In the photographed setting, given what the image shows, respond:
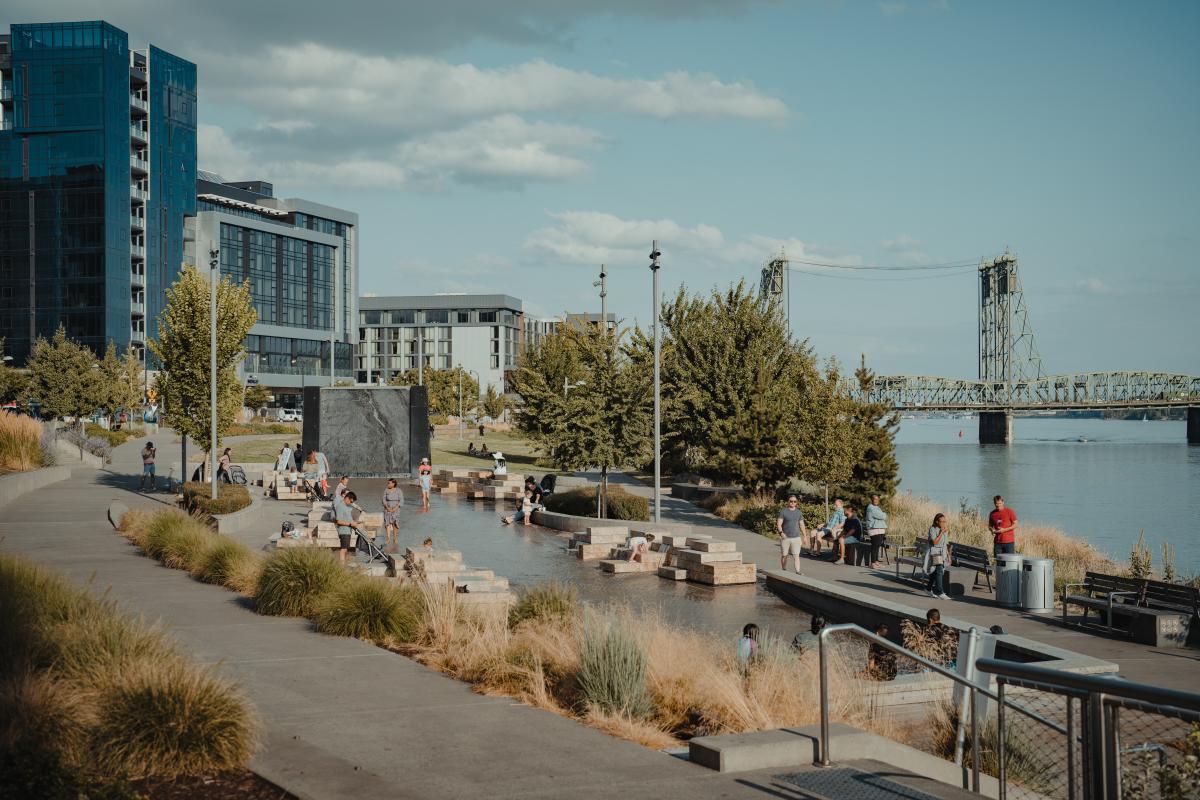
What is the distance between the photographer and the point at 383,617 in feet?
40.7

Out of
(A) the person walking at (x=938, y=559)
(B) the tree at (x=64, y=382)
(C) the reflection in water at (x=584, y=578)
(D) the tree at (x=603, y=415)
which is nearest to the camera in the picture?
(C) the reflection in water at (x=584, y=578)

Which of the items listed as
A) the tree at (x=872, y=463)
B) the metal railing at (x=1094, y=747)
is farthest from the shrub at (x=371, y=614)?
the tree at (x=872, y=463)

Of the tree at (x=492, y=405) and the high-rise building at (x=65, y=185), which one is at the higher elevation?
the high-rise building at (x=65, y=185)

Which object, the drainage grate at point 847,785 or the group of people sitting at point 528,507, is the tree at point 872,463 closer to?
the group of people sitting at point 528,507

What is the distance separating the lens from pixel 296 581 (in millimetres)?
13898

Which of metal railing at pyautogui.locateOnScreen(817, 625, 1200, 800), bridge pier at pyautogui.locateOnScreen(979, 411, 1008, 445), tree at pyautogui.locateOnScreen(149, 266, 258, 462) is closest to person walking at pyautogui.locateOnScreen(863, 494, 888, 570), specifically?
metal railing at pyautogui.locateOnScreen(817, 625, 1200, 800)

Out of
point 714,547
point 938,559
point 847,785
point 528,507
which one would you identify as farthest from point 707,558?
point 847,785

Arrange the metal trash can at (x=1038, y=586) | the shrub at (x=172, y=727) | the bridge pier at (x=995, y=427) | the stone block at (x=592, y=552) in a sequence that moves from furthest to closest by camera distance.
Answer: the bridge pier at (x=995, y=427)
the stone block at (x=592, y=552)
the metal trash can at (x=1038, y=586)
the shrub at (x=172, y=727)

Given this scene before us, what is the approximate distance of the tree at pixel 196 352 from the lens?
3141cm

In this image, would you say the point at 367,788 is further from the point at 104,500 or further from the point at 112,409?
the point at 112,409

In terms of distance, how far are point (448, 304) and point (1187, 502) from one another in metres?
119

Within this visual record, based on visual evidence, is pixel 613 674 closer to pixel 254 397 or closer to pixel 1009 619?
pixel 1009 619

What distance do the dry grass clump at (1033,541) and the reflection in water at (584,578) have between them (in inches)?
335

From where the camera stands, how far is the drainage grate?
648 cm
